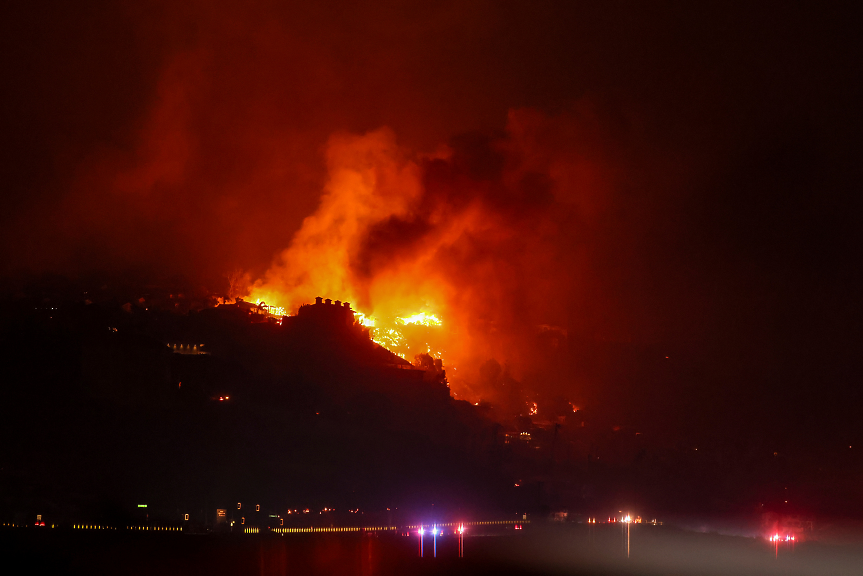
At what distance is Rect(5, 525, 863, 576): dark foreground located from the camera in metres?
101

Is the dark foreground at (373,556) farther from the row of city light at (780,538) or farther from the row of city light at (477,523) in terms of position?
the row of city light at (780,538)

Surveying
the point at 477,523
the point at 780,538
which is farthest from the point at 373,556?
the point at 780,538

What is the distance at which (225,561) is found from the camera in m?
105

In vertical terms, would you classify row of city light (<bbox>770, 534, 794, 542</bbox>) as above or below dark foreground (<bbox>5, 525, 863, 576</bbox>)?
below

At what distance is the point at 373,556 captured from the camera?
114 m

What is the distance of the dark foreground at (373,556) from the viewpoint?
331 feet

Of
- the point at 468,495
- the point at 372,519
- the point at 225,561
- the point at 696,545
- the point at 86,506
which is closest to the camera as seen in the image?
the point at 225,561

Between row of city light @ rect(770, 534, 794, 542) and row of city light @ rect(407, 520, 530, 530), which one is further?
row of city light @ rect(770, 534, 794, 542)

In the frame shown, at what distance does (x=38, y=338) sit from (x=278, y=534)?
180 feet

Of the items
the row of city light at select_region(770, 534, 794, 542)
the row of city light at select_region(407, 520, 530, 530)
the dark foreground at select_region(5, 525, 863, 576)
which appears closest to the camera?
the dark foreground at select_region(5, 525, 863, 576)

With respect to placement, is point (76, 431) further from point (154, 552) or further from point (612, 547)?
point (612, 547)

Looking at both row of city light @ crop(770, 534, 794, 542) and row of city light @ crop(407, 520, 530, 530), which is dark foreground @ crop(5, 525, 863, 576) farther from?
row of city light @ crop(770, 534, 794, 542)

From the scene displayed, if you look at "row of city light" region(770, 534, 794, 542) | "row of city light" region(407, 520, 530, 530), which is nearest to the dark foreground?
"row of city light" region(407, 520, 530, 530)

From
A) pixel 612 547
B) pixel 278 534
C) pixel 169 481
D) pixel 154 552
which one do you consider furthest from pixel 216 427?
pixel 612 547
